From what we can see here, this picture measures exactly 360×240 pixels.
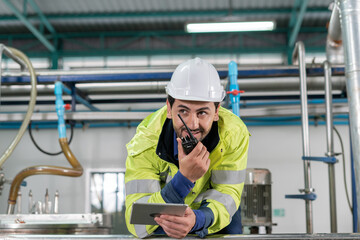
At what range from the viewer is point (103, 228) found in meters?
3.38

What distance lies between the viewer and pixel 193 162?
1.62m

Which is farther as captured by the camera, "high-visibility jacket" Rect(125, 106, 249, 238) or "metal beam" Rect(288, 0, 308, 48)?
"metal beam" Rect(288, 0, 308, 48)

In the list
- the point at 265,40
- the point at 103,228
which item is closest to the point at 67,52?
the point at 265,40

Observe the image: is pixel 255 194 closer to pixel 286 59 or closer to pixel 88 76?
pixel 88 76

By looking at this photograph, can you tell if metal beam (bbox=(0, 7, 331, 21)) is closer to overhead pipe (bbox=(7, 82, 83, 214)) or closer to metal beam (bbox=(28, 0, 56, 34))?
metal beam (bbox=(28, 0, 56, 34))

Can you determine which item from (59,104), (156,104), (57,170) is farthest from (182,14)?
(57,170)

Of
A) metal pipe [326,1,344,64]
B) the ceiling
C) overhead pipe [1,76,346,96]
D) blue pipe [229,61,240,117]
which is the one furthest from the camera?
the ceiling

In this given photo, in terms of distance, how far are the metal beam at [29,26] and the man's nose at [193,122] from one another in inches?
232

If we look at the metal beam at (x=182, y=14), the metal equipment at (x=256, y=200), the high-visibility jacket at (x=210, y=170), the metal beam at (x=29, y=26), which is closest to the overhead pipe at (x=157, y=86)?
the metal equipment at (x=256, y=200)

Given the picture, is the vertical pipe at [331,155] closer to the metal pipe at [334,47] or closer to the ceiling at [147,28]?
the metal pipe at [334,47]

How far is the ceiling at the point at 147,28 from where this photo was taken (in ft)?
25.1

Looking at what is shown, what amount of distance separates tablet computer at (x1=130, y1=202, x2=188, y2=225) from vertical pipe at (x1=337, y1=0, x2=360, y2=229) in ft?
3.66

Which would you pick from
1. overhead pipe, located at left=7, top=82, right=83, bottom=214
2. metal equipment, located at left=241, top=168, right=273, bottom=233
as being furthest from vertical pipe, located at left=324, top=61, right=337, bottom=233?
overhead pipe, located at left=7, top=82, right=83, bottom=214

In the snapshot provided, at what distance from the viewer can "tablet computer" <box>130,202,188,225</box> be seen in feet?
4.31
